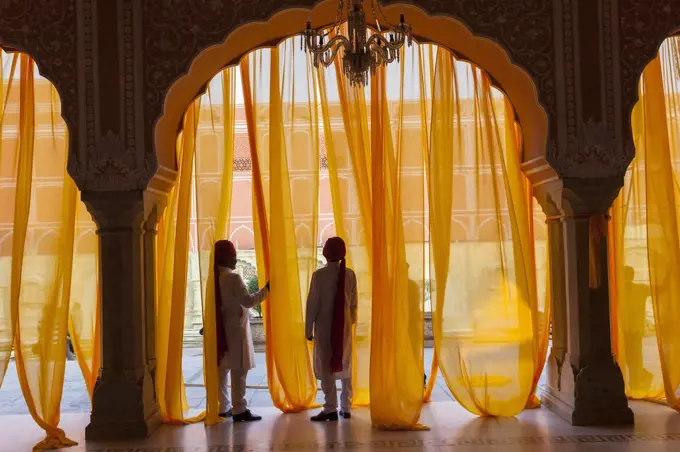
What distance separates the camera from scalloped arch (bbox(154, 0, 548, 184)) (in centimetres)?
488

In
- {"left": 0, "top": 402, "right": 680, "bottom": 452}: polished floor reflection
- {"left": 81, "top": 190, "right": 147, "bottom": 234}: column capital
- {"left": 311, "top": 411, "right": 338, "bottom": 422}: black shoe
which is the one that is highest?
{"left": 81, "top": 190, "right": 147, "bottom": 234}: column capital

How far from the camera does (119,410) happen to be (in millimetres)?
4746

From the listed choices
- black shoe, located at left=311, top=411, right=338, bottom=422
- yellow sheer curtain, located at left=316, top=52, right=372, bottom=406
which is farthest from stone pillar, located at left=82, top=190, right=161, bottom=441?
yellow sheer curtain, located at left=316, top=52, right=372, bottom=406

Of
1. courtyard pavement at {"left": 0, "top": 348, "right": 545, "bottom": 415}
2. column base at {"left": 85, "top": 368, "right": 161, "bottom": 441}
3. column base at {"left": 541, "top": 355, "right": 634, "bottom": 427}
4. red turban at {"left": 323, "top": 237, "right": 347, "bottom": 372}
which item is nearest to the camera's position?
column base at {"left": 85, "top": 368, "right": 161, "bottom": 441}

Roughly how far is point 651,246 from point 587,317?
2.74ft

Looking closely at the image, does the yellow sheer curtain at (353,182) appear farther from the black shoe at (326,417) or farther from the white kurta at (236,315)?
the white kurta at (236,315)

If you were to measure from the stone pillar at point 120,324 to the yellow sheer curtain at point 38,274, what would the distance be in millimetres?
358

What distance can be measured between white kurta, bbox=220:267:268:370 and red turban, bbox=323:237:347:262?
46 centimetres

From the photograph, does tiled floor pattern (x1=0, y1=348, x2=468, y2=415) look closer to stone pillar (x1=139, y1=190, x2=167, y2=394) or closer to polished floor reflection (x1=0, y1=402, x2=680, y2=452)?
polished floor reflection (x1=0, y1=402, x2=680, y2=452)

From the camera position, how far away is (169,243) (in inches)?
211

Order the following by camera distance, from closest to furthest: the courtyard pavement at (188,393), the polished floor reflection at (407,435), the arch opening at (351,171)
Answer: the polished floor reflection at (407,435) → the arch opening at (351,171) → the courtyard pavement at (188,393)

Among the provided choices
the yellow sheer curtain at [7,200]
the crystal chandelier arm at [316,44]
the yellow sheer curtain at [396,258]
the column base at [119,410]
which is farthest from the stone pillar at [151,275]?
the crystal chandelier arm at [316,44]

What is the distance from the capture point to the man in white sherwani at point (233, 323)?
520 centimetres

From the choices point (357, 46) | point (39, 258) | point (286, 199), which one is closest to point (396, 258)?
point (286, 199)
